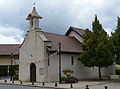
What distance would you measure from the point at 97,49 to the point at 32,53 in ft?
30.1

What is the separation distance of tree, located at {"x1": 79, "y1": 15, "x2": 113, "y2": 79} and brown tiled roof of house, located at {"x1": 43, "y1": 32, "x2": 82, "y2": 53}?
2.17 m

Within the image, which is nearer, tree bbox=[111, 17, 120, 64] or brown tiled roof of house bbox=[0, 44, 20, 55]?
tree bbox=[111, 17, 120, 64]

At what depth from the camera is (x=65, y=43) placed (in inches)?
1500

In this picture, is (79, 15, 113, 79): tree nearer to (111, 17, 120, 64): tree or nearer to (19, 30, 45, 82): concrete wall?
(111, 17, 120, 64): tree

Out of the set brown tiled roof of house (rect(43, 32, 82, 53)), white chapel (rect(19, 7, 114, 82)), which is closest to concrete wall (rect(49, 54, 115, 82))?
white chapel (rect(19, 7, 114, 82))

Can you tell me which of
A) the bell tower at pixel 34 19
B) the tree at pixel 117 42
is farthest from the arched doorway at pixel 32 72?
the tree at pixel 117 42

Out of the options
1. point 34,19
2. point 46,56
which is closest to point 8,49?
point 34,19

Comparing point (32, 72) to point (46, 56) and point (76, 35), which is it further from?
point (76, 35)

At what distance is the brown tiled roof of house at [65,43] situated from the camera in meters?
35.7

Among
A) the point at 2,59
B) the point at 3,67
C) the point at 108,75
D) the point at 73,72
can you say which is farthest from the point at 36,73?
the point at 2,59

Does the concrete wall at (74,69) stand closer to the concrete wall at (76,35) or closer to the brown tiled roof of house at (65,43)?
the brown tiled roof of house at (65,43)

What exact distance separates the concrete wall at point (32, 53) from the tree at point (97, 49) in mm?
5797

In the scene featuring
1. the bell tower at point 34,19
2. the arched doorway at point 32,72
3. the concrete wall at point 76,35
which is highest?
the bell tower at point 34,19

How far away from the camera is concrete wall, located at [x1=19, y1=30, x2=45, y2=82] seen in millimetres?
35009
